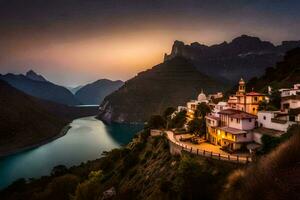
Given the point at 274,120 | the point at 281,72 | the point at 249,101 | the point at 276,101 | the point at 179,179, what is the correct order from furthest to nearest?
1. the point at 281,72
2. the point at 249,101
3. the point at 276,101
4. the point at 274,120
5. the point at 179,179

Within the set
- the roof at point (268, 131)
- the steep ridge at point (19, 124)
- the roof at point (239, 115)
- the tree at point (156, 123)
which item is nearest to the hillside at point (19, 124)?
the steep ridge at point (19, 124)

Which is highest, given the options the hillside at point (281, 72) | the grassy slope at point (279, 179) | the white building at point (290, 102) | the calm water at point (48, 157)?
the hillside at point (281, 72)

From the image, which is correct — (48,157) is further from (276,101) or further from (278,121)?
(278,121)

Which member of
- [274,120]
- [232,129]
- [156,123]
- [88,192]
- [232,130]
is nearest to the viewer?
[274,120]

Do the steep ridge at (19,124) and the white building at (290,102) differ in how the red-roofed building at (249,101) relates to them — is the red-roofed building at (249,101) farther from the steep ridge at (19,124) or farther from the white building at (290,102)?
the steep ridge at (19,124)

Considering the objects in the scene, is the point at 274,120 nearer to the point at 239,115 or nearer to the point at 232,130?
the point at 239,115

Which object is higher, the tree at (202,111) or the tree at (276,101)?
the tree at (276,101)

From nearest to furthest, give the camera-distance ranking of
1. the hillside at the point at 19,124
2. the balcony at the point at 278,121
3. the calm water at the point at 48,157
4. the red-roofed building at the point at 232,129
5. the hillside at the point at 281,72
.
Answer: the balcony at the point at 278,121
the red-roofed building at the point at 232,129
the hillside at the point at 281,72
the calm water at the point at 48,157
the hillside at the point at 19,124

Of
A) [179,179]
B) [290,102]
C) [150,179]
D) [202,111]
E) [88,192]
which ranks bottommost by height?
[88,192]

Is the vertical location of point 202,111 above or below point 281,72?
below

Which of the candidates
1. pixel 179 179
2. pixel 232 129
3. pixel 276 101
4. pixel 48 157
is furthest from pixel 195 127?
pixel 48 157

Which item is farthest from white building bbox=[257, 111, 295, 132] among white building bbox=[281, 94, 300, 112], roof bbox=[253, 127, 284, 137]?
white building bbox=[281, 94, 300, 112]

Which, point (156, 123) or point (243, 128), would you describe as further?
point (156, 123)

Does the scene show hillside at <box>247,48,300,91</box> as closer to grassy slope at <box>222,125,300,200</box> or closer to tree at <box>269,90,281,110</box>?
tree at <box>269,90,281,110</box>
